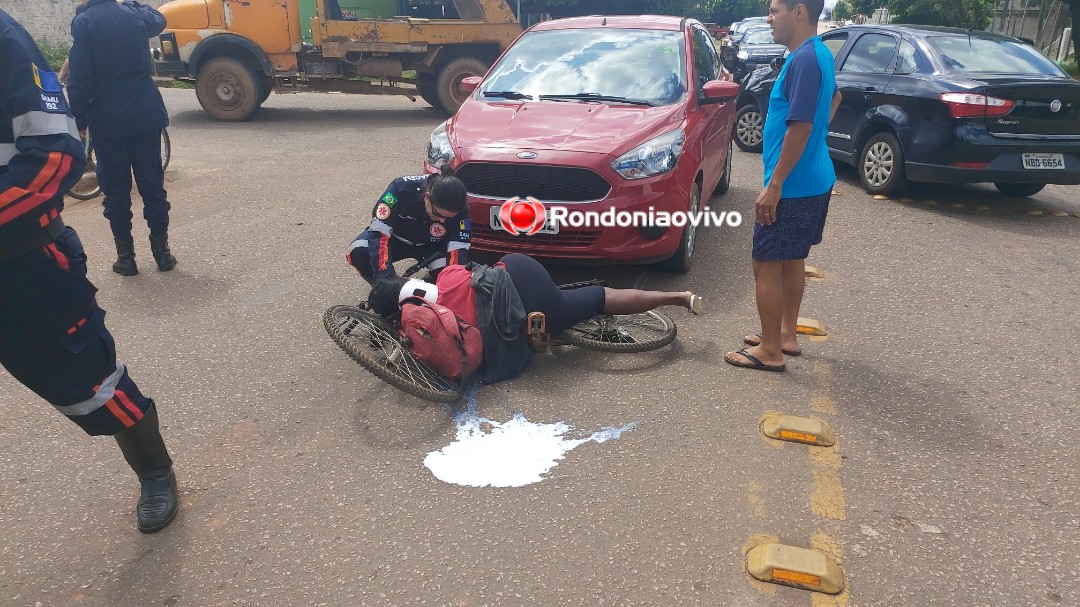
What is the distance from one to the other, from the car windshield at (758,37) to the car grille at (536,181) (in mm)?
13349

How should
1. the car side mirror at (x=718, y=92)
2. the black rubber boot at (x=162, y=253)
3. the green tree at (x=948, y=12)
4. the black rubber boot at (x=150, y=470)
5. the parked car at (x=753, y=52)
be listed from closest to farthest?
the black rubber boot at (x=150, y=470), the black rubber boot at (x=162, y=253), the car side mirror at (x=718, y=92), the parked car at (x=753, y=52), the green tree at (x=948, y=12)

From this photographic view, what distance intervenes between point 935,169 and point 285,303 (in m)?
5.74

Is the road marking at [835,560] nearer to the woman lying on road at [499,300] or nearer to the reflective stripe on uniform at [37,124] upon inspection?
the woman lying on road at [499,300]

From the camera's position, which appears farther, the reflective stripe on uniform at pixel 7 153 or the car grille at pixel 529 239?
the car grille at pixel 529 239

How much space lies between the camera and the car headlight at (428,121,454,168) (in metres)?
4.89

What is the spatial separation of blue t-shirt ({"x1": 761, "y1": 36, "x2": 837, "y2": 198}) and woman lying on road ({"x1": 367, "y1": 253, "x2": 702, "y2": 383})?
47.1 inches

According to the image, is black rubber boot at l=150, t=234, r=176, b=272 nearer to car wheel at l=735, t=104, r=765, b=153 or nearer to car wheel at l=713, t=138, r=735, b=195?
car wheel at l=713, t=138, r=735, b=195

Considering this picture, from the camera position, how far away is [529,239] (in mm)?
4723

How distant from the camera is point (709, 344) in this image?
14.0ft

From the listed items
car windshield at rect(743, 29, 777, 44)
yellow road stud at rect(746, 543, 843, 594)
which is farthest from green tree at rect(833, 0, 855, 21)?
yellow road stud at rect(746, 543, 843, 594)

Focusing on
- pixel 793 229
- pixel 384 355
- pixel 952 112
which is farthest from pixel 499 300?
pixel 952 112

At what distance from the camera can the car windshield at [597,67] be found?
18.0ft

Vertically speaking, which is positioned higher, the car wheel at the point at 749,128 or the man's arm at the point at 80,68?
the man's arm at the point at 80,68

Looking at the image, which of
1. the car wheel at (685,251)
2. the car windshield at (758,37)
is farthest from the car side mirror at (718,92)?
the car windshield at (758,37)
